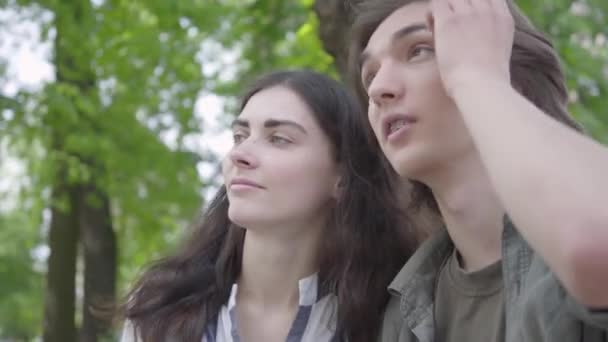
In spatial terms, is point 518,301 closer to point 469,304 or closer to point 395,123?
point 469,304

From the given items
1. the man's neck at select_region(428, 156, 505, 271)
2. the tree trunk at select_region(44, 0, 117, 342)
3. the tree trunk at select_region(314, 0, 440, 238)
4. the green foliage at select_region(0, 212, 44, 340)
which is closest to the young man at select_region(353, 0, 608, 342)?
the man's neck at select_region(428, 156, 505, 271)

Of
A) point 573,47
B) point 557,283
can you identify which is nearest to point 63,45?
point 573,47

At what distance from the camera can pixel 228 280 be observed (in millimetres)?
3430

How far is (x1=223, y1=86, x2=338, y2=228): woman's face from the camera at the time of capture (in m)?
3.13

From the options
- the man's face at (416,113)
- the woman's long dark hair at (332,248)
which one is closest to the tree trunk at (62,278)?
the woman's long dark hair at (332,248)

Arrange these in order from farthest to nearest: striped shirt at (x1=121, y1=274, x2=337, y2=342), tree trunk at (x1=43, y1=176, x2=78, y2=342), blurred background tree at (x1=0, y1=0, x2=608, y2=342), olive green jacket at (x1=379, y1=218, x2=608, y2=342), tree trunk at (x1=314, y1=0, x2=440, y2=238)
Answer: tree trunk at (x1=43, y1=176, x2=78, y2=342) < blurred background tree at (x1=0, y1=0, x2=608, y2=342) < tree trunk at (x1=314, y1=0, x2=440, y2=238) < striped shirt at (x1=121, y1=274, x2=337, y2=342) < olive green jacket at (x1=379, y1=218, x2=608, y2=342)

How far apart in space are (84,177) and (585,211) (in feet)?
28.8

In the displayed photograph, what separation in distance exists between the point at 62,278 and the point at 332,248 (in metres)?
8.22

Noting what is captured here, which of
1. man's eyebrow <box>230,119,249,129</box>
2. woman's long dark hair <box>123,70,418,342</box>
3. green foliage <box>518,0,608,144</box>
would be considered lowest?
woman's long dark hair <box>123,70,418,342</box>

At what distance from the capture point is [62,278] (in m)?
11.0

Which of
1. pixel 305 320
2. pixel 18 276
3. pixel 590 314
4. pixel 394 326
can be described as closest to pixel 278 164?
pixel 305 320

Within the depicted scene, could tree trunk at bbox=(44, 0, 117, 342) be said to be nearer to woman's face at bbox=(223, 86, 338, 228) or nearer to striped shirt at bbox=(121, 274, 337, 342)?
woman's face at bbox=(223, 86, 338, 228)

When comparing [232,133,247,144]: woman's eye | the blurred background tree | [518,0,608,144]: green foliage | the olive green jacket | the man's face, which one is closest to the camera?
the olive green jacket

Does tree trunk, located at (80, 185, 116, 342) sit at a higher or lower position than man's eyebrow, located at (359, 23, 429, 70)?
higher
